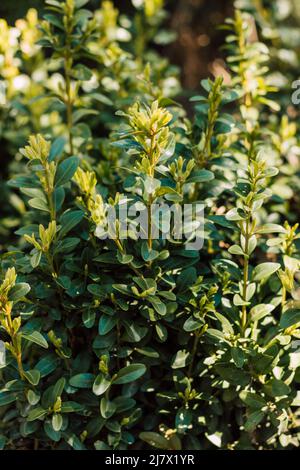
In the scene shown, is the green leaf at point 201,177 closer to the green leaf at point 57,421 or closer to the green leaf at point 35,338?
the green leaf at point 35,338

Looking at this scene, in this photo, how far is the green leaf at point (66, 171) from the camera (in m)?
1.96

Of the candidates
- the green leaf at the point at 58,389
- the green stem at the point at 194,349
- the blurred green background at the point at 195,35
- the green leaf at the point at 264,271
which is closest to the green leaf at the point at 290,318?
the green leaf at the point at 264,271

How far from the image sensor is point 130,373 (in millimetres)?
A: 1838

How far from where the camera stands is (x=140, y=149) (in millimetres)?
1774

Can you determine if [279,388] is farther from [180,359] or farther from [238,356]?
[180,359]

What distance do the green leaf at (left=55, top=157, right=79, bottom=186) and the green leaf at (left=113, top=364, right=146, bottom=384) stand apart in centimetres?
59

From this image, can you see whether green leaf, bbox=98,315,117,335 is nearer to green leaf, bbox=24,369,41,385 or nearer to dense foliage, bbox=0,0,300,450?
dense foliage, bbox=0,0,300,450

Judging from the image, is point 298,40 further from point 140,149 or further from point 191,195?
point 140,149

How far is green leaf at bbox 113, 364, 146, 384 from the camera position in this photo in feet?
5.98

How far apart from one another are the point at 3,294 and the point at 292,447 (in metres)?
1.05

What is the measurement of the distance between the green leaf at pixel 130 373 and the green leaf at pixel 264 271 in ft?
1.39

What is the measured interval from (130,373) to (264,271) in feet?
1.61

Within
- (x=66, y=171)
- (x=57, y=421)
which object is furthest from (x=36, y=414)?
(x=66, y=171)

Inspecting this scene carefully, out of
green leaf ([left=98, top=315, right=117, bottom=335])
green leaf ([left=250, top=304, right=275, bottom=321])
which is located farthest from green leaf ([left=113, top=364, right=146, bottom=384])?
green leaf ([left=250, top=304, right=275, bottom=321])
